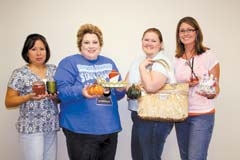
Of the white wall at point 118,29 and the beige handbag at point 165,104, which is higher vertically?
the white wall at point 118,29

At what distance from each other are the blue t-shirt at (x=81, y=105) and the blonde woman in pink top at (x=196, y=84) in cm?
52

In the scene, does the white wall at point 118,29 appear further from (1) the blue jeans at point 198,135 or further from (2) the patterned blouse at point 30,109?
(1) the blue jeans at point 198,135

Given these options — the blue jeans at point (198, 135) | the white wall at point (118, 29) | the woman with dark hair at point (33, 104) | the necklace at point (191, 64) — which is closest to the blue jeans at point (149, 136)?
the blue jeans at point (198, 135)

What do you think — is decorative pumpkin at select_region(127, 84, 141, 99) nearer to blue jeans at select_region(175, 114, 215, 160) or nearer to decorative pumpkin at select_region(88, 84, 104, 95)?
decorative pumpkin at select_region(88, 84, 104, 95)

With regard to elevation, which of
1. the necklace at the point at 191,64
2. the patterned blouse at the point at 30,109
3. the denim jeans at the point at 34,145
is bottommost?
the denim jeans at the point at 34,145

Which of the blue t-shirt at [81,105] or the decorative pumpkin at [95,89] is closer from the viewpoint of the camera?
the decorative pumpkin at [95,89]

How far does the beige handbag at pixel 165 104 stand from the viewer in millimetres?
1788

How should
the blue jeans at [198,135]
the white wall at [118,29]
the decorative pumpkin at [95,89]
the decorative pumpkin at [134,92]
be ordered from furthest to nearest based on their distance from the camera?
1. the white wall at [118,29]
2. the blue jeans at [198,135]
3. the decorative pumpkin at [134,92]
4. the decorative pumpkin at [95,89]

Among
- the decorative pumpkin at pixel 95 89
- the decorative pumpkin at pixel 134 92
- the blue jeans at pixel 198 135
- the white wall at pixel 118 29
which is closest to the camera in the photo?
the decorative pumpkin at pixel 95 89

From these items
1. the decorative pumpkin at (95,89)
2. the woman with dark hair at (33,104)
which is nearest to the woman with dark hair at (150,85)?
the decorative pumpkin at (95,89)

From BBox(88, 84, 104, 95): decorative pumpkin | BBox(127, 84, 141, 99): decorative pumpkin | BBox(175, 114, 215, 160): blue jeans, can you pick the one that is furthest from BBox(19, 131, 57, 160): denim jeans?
BBox(175, 114, 215, 160): blue jeans

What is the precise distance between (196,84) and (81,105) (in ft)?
2.45

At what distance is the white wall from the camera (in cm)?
249

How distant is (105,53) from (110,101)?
2.57 feet
